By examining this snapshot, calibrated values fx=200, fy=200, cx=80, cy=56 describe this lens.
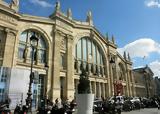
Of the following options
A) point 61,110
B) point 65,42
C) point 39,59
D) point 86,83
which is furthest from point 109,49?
point 61,110

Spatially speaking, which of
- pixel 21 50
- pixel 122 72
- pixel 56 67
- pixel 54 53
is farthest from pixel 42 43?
pixel 122 72

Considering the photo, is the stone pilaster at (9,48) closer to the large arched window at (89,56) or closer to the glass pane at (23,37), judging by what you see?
the glass pane at (23,37)

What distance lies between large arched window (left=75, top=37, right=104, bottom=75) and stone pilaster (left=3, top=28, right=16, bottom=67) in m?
12.5

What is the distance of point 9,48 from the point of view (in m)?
25.6

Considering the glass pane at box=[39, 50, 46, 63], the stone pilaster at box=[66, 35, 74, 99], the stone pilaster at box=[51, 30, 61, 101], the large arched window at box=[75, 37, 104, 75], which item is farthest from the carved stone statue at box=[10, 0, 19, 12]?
the large arched window at box=[75, 37, 104, 75]

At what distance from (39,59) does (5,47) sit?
5679mm

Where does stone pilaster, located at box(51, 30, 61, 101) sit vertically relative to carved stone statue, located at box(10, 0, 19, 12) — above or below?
below

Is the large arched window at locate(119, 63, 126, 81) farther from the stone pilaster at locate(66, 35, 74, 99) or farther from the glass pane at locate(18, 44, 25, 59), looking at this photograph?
the glass pane at locate(18, 44, 25, 59)

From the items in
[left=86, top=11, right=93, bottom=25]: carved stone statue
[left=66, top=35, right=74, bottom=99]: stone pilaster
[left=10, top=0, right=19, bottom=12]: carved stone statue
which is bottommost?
[left=66, top=35, right=74, bottom=99]: stone pilaster

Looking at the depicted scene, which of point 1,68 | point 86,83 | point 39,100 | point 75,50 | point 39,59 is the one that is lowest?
point 39,100

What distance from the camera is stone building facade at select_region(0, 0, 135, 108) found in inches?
1013

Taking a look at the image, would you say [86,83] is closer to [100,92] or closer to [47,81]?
[47,81]

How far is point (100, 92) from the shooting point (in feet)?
130

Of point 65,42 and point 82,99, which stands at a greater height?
point 65,42
